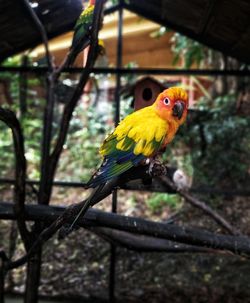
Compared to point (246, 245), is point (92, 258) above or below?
below

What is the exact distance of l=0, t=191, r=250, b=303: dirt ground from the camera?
3.59 m

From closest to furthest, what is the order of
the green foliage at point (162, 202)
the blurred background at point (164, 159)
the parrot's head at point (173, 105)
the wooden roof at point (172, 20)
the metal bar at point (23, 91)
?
the parrot's head at point (173, 105) < the wooden roof at point (172, 20) < the blurred background at point (164, 159) < the metal bar at point (23, 91) < the green foliage at point (162, 202)

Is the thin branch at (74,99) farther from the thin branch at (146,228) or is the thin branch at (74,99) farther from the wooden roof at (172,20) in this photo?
the thin branch at (146,228)

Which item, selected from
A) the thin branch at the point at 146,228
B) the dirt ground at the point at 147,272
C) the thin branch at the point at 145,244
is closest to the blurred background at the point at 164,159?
the dirt ground at the point at 147,272

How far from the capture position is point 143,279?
3865 mm

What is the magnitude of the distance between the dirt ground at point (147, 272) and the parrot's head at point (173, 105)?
272 centimetres

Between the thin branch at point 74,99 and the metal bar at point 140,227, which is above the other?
the thin branch at point 74,99

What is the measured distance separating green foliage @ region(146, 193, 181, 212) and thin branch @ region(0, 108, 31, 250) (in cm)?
288

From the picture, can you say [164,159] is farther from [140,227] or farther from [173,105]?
[173,105]

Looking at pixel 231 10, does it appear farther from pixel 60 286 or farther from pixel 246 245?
pixel 60 286

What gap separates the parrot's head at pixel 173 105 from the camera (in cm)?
105

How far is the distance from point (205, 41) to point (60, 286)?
2.42 meters

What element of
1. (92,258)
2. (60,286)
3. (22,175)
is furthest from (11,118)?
(92,258)

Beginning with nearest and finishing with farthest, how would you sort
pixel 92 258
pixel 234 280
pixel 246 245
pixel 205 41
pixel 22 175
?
pixel 22 175 → pixel 246 245 → pixel 205 41 → pixel 234 280 → pixel 92 258
